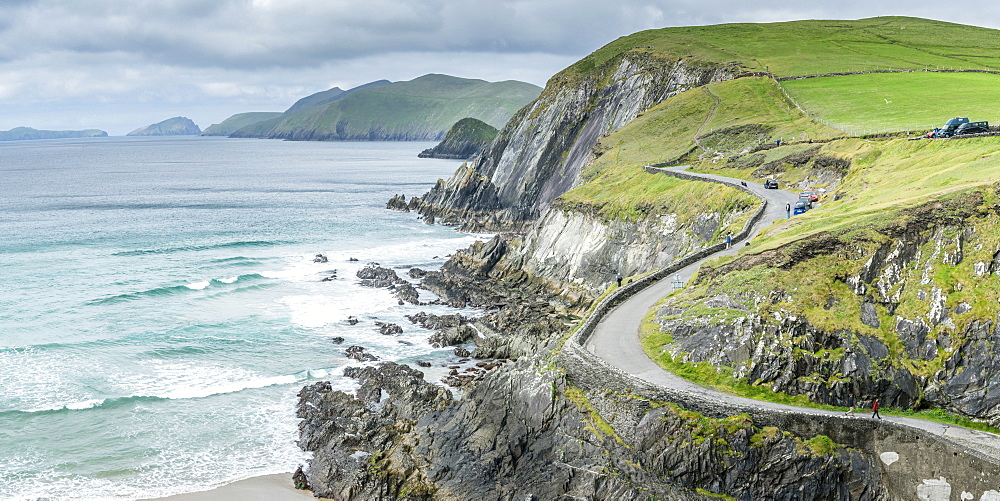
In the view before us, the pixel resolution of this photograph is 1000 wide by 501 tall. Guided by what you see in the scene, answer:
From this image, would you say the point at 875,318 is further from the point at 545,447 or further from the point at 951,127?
the point at 951,127

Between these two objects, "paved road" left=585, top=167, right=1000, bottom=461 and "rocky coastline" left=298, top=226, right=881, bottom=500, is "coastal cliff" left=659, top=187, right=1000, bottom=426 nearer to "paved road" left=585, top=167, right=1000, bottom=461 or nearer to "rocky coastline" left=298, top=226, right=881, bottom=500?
"paved road" left=585, top=167, right=1000, bottom=461

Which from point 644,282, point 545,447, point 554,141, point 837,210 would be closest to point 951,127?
point 837,210

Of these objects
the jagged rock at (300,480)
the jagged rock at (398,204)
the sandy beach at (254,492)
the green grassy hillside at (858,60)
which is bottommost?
the sandy beach at (254,492)

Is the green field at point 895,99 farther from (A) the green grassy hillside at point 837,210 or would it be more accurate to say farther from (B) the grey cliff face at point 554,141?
(B) the grey cliff face at point 554,141

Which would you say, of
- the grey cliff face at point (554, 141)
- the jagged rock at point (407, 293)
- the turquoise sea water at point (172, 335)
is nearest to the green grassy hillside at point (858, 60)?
the grey cliff face at point (554, 141)

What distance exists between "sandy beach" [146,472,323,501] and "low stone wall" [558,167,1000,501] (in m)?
13.3

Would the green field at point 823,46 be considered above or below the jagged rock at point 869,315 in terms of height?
above

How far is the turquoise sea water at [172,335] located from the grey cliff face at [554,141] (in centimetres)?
903

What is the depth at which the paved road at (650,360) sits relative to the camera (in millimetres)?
23266

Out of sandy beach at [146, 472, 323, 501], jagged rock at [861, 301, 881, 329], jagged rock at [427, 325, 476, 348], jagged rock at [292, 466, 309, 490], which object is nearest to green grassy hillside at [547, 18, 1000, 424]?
jagged rock at [861, 301, 881, 329]

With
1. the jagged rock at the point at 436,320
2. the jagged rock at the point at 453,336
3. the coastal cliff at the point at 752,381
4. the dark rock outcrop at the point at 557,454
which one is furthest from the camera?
the jagged rock at the point at 436,320

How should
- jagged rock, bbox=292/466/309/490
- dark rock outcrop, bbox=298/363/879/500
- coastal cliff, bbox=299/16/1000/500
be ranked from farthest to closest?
jagged rock, bbox=292/466/309/490
coastal cliff, bbox=299/16/1000/500
dark rock outcrop, bbox=298/363/879/500

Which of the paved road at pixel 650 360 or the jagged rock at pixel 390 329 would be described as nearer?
the paved road at pixel 650 360

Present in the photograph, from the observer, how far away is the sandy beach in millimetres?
29234
